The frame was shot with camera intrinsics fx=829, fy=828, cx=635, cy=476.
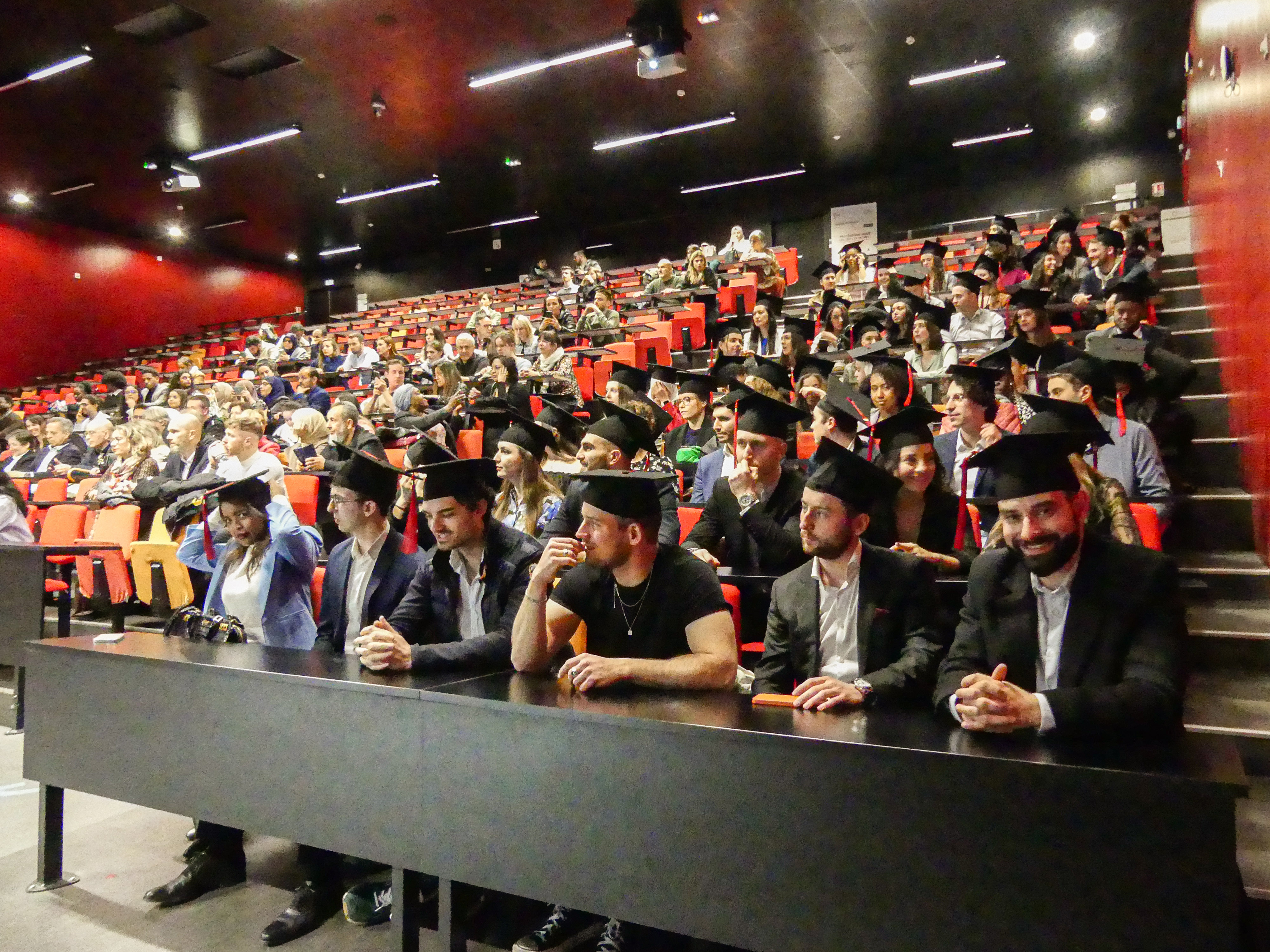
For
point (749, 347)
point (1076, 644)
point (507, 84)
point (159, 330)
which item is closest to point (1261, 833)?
point (1076, 644)

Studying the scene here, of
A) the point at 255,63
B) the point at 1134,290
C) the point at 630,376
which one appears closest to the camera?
the point at 1134,290

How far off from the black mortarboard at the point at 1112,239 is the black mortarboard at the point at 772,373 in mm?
4562

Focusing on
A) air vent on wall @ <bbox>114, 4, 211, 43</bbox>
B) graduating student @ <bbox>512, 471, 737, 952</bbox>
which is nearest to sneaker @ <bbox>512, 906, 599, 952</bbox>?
graduating student @ <bbox>512, 471, 737, 952</bbox>

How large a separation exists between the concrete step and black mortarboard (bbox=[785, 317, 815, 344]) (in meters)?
3.19

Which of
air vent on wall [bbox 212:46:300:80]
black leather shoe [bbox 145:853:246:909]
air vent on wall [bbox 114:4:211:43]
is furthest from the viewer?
air vent on wall [bbox 212:46:300:80]

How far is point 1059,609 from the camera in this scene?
1.99 meters

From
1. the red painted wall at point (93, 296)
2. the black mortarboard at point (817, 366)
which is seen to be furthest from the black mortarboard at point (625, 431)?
the red painted wall at point (93, 296)

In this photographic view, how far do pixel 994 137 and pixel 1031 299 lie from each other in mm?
10232

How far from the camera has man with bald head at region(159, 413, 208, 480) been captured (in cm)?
591

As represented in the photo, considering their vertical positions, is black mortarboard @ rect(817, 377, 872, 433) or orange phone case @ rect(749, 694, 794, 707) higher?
black mortarboard @ rect(817, 377, 872, 433)

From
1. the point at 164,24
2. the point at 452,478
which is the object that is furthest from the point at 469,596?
the point at 164,24

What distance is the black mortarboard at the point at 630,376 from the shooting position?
5684mm

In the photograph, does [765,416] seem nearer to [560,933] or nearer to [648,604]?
[648,604]

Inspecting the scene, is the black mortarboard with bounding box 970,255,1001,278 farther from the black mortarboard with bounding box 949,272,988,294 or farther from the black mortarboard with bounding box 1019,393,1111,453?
the black mortarboard with bounding box 1019,393,1111,453
